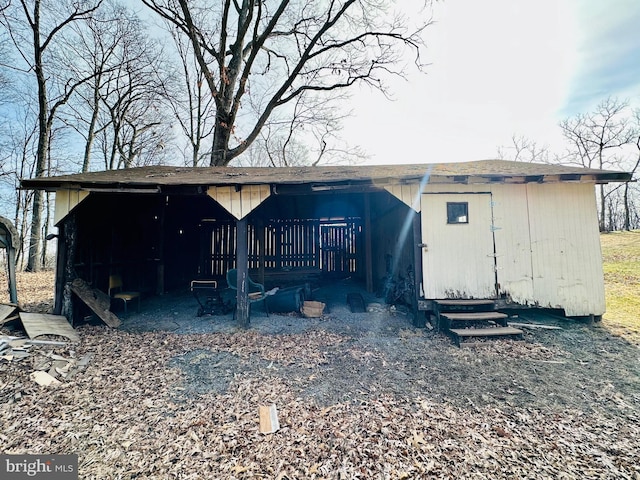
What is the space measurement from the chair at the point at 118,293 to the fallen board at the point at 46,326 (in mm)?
1282

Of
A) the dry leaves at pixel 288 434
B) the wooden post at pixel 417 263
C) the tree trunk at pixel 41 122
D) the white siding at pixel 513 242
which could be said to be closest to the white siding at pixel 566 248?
the white siding at pixel 513 242

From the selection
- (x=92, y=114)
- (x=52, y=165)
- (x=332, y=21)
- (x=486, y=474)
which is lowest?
(x=486, y=474)

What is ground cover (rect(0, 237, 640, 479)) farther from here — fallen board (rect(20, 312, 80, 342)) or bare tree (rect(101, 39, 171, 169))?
bare tree (rect(101, 39, 171, 169))

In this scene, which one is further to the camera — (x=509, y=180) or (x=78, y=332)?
(x=509, y=180)

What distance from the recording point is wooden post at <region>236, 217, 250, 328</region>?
5.55 m

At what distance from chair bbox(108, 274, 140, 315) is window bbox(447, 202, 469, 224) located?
6.96 m

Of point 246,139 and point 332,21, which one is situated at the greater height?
point 332,21

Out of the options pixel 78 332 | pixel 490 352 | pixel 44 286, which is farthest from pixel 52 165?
pixel 490 352

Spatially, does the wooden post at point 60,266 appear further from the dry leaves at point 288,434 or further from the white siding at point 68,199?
the dry leaves at point 288,434

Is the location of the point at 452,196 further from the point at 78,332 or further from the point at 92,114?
the point at 92,114

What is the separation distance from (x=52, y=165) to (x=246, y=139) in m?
11.1

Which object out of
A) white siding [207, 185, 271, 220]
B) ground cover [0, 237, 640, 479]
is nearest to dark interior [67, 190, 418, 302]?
white siding [207, 185, 271, 220]

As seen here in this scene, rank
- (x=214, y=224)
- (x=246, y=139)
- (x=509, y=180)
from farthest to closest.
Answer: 1. (x=246, y=139)
2. (x=214, y=224)
3. (x=509, y=180)

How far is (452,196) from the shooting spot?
224 inches
